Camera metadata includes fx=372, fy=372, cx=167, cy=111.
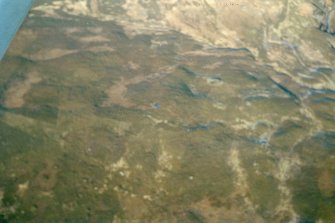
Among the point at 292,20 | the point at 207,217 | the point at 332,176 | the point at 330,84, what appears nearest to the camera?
the point at 207,217

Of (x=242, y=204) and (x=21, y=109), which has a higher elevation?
(x=21, y=109)

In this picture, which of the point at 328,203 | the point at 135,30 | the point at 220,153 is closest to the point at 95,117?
the point at 220,153

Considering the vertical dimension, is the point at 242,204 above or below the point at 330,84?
below

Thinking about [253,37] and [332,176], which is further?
[253,37]

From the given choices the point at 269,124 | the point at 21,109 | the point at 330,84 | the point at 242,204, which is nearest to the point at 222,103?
the point at 269,124

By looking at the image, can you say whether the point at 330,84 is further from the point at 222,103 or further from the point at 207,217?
the point at 207,217

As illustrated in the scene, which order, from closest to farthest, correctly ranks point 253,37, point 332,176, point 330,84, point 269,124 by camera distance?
point 332,176 → point 269,124 → point 330,84 → point 253,37

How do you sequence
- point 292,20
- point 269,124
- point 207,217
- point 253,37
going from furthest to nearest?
point 292,20 → point 253,37 → point 269,124 → point 207,217

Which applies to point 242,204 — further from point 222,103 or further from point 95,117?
point 95,117

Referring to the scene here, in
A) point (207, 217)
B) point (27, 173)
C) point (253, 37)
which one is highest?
point (253, 37)
